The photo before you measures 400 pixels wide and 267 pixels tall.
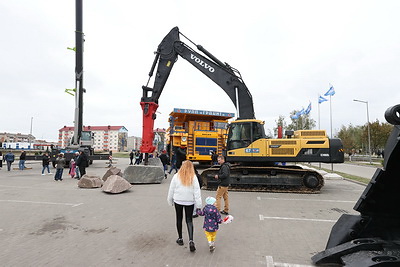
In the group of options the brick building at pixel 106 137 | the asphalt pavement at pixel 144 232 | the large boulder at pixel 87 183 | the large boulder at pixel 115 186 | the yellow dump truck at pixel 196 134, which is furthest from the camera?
the brick building at pixel 106 137

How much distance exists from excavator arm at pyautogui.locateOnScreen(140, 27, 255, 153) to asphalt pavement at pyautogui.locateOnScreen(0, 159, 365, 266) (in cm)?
444

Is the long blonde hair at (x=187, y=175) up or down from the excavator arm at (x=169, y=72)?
down

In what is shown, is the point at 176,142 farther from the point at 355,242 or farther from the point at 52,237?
the point at 355,242

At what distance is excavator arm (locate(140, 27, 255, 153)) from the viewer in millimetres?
11750

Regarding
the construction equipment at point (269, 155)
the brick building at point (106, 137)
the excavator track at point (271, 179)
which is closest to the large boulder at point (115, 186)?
the construction equipment at point (269, 155)

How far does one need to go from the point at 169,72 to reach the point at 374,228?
454 inches

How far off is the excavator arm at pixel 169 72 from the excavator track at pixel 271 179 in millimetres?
2821

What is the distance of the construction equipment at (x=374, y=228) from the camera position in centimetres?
282

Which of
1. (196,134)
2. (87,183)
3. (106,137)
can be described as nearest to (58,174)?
(87,183)

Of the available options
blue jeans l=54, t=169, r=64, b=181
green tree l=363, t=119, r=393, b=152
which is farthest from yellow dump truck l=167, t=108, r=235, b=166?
green tree l=363, t=119, r=393, b=152

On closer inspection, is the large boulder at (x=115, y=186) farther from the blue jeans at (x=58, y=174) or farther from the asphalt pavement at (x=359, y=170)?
the asphalt pavement at (x=359, y=170)

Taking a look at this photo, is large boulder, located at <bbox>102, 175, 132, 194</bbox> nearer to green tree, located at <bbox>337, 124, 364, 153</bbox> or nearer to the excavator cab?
the excavator cab

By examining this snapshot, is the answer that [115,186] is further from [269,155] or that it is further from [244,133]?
[269,155]

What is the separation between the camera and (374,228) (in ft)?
11.1
